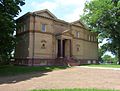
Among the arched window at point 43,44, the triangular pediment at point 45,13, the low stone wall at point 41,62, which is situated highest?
the triangular pediment at point 45,13

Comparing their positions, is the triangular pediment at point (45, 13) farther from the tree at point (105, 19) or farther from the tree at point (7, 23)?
the tree at point (105, 19)

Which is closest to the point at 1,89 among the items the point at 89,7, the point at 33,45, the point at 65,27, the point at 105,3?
the point at 33,45

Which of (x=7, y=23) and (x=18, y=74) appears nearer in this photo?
(x=18, y=74)

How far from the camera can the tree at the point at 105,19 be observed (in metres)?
47.3

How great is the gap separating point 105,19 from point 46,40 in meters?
15.7

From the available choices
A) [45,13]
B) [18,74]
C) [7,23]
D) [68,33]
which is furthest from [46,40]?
[18,74]

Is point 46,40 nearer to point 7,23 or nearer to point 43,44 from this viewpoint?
point 43,44

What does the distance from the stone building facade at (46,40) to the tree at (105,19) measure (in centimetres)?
543

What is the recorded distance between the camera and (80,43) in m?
48.3

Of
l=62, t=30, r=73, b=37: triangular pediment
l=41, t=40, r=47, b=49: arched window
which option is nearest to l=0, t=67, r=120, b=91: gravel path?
l=41, t=40, r=47, b=49: arched window

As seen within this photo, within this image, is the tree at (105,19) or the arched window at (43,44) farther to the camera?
the tree at (105,19)

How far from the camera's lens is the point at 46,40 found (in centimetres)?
3984

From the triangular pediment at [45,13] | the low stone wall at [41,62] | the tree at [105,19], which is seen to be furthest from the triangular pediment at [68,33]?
the tree at [105,19]

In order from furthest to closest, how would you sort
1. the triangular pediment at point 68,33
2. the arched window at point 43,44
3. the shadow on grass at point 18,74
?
the triangular pediment at point 68,33, the arched window at point 43,44, the shadow on grass at point 18,74
